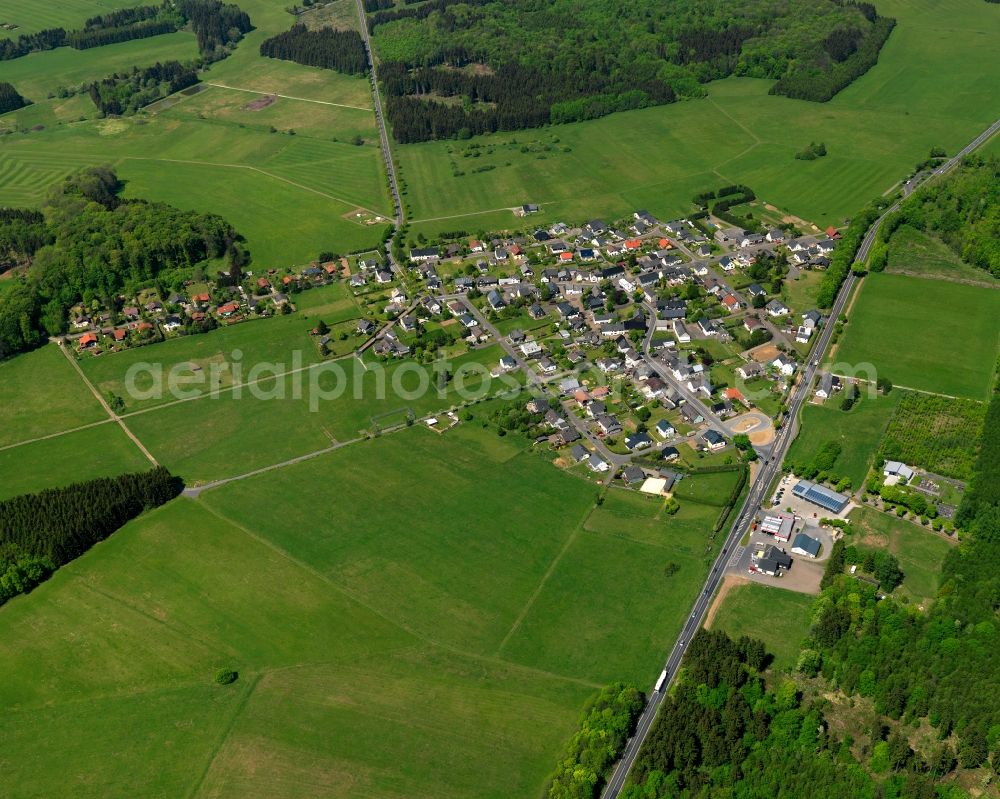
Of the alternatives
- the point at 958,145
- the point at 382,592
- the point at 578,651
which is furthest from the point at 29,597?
the point at 958,145

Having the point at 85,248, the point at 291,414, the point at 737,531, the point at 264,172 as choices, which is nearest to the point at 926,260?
the point at 737,531

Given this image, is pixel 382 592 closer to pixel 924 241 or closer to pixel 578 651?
pixel 578 651

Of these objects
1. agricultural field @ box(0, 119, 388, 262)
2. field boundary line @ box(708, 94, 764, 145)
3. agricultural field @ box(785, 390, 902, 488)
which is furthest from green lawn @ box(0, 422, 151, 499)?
field boundary line @ box(708, 94, 764, 145)

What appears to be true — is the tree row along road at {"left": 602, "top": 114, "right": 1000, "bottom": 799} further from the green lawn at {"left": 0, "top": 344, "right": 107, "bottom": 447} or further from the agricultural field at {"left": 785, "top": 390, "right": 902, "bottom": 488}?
the green lawn at {"left": 0, "top": 344, "right": 107, "bottom": 447}

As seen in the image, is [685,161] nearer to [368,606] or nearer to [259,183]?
[259,183]

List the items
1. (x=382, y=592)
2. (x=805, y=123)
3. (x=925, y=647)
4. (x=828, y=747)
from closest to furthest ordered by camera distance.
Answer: (x=828, y=747), (x=925, y=647), (x=382, y=592), (x=805, y=123)
